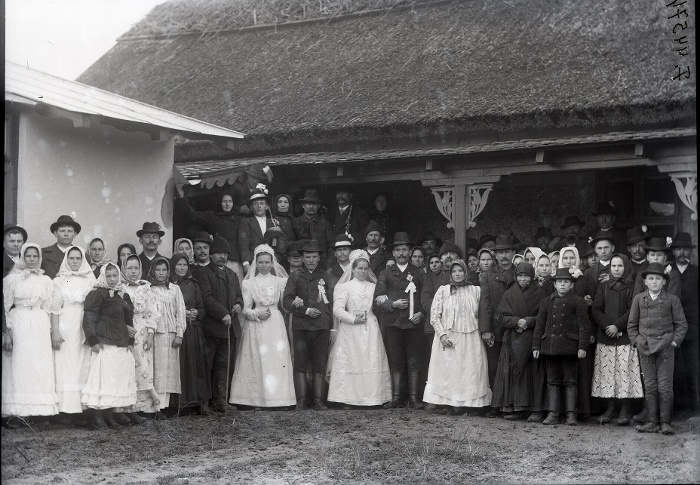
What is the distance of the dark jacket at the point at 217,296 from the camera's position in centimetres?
945

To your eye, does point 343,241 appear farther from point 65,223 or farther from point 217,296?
point 65,223

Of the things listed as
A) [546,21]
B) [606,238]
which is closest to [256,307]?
[606,238]

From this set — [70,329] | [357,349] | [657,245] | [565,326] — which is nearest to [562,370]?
[565,326]

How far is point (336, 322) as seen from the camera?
1009 cm

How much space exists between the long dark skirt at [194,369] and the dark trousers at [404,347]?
199cm

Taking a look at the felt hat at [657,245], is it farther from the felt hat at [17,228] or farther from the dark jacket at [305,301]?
the felt hat at [17,228]

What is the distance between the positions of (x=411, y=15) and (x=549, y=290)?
616cm

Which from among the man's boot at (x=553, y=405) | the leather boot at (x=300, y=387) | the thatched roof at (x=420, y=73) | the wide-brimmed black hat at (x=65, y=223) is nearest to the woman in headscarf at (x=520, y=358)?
the man's boot at (x=553, y=405)

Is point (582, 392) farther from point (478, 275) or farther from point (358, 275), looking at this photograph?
point (358, 275)

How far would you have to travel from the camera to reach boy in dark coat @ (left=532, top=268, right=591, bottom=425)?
8469 mm

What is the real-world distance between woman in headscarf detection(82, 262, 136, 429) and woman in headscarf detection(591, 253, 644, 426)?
4376 mm

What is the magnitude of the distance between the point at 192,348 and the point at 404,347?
2.29 metres

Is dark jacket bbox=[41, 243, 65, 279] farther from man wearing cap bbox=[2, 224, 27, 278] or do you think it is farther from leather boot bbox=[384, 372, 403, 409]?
leather boot bbox=[384, 372, 403, 409]

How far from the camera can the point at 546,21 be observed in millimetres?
Answer: 12008
